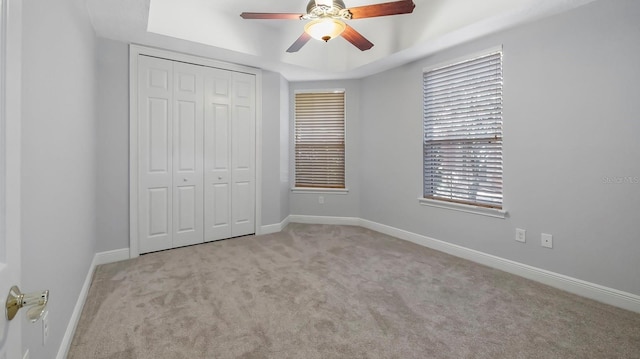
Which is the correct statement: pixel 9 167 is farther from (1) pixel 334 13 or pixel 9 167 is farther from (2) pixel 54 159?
(1) pixel 334 13

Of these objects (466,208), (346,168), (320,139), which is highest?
(320,139)

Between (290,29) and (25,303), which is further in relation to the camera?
(290,29)

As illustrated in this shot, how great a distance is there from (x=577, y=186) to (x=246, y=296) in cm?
292

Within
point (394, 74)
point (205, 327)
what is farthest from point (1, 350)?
point (394, 74)

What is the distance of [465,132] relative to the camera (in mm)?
3396

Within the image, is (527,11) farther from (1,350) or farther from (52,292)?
(52,292)

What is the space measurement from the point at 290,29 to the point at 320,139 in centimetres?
174

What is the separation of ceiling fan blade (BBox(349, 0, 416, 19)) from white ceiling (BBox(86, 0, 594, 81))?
0.93 metres

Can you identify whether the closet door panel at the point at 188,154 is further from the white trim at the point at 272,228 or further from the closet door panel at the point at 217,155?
the white trim at the point at 272,228

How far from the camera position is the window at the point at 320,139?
198 inches

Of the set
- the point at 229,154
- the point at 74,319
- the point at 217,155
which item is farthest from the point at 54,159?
the point at 229,154

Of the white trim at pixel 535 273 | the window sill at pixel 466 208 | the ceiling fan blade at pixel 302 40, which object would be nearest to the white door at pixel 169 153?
the ceiling fan blade at pixel 302 40

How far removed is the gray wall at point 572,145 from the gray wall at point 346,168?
173cm

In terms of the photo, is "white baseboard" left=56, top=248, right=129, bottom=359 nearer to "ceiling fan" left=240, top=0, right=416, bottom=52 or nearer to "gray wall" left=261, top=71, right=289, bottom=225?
"gray wall" left=261, top=71, right=289, bottom=225
